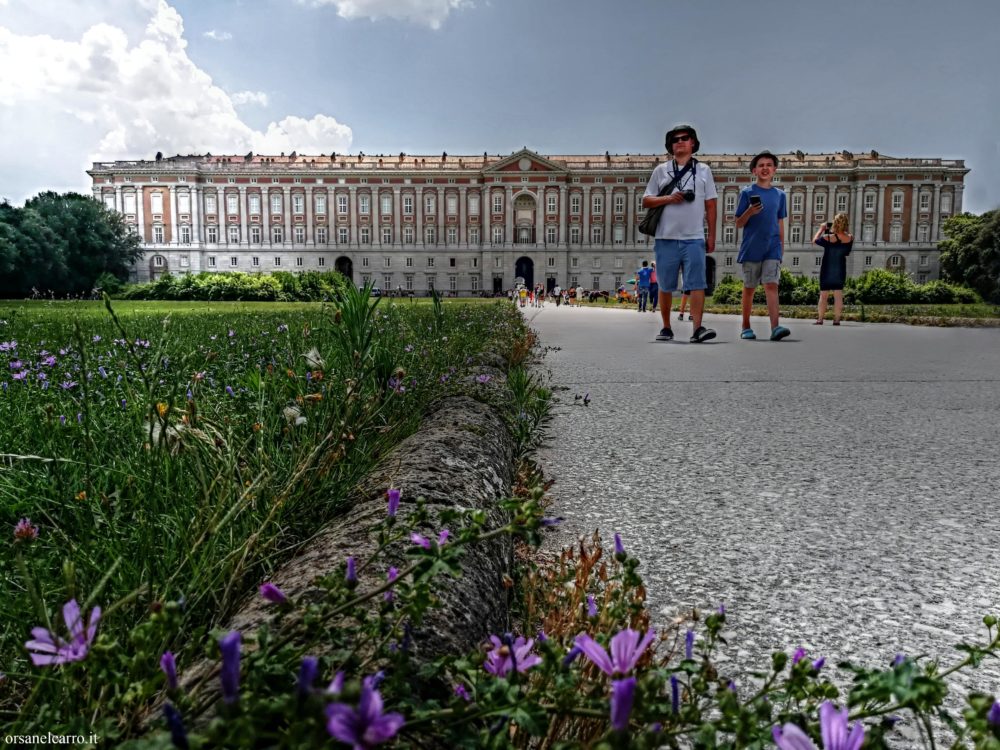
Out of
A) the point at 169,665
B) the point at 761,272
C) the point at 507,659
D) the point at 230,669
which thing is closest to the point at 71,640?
the point at 169,665

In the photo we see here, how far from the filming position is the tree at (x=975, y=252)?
3828cm

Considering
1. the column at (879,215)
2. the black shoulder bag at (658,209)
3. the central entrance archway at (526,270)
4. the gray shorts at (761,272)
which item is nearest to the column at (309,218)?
the central entrance archway at (526,270)

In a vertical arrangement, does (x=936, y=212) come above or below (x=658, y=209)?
above

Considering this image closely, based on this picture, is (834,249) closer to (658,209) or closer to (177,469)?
(658,209)

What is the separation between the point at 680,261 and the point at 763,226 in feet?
4.33

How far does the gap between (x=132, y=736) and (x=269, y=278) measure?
26362mm

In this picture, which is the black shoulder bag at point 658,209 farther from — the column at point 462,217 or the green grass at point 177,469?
the column at point 462,217

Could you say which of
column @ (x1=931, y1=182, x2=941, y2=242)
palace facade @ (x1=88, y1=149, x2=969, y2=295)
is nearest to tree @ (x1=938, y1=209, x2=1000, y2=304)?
palace facade @ (x1=88, y1=149, x2=969, y2=295)

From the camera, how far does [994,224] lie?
128 ft

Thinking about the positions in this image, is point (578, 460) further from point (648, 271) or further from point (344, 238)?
point (344, 238)

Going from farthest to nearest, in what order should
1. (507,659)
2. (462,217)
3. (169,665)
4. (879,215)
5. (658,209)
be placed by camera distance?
1. (462,217)
2. (879,215)
3. (658,209)
4. (507,659)
5. (169,665)

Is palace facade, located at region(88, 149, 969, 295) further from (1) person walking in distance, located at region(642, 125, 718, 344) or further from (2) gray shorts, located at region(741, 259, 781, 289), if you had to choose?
(1) person walking in distance, located at region(642, 125, 718, 344)

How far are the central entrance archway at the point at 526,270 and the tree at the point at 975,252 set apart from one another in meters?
31.2

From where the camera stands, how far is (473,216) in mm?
66000
